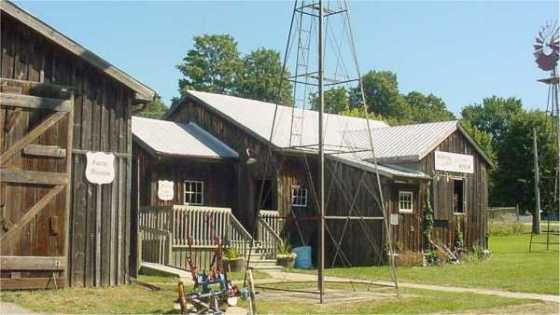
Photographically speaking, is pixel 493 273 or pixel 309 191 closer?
pixel 493 273

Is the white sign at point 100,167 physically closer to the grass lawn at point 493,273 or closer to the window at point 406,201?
the grass lawn at point 493,273

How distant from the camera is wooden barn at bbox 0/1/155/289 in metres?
15.2

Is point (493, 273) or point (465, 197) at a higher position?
point (465, 197)

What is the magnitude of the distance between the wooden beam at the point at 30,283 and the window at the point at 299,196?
509 inches

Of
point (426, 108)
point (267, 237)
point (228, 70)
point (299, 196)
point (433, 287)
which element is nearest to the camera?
point (433, 287)

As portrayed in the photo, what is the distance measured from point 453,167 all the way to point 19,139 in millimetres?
18422

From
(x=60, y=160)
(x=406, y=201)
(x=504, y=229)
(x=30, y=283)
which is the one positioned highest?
(x=60, y=160)

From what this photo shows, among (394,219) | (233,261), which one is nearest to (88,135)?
(233,261)

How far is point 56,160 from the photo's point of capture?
1580 centimetres

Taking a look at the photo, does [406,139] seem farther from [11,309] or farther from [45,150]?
[11,309]

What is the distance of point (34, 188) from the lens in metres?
15.5

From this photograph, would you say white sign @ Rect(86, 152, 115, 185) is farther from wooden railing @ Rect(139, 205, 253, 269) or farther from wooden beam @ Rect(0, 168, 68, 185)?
wooden railing @ Rect(139, 205, 253, 269)

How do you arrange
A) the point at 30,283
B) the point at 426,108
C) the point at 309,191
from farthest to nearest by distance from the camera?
the point at 426,108
the point at 309,191
the point at 30,283

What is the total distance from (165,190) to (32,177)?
31.9 feet
